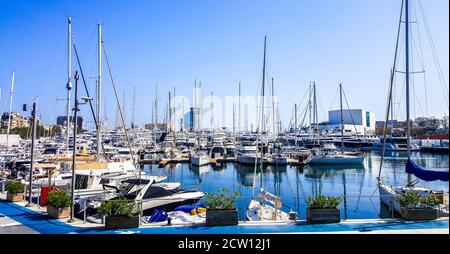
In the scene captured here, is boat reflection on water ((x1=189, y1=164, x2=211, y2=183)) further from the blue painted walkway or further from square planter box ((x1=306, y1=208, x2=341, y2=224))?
square planter box ((x1=306, y1=208, x2=341, y2=224))

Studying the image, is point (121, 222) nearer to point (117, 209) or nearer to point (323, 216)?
point (117, 209)

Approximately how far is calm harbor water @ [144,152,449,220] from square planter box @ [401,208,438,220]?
1142 cm

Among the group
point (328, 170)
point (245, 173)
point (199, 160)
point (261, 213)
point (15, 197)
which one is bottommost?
point (245, 173)

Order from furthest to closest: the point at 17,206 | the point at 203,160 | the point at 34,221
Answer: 1. the point at 203,160
2. the point at 17,206
3. the point at 34,221

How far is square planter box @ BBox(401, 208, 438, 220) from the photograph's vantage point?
43.9 feet

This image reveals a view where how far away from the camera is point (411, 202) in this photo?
45.4 feet

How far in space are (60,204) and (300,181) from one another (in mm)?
40372

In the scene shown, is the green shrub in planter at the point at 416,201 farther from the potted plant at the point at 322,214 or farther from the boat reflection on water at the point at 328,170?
the boat reflection on water at the point at 328,170

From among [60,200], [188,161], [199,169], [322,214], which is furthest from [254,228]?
[188,161]

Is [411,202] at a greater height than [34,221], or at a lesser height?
greater

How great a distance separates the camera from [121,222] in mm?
13047
